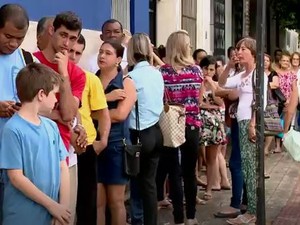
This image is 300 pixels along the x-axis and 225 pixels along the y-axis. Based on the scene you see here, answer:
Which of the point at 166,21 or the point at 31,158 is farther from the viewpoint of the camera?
the point at 166,21

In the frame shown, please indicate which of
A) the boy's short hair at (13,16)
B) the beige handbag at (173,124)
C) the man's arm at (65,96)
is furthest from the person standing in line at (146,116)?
the boy's short hair at (13,16)

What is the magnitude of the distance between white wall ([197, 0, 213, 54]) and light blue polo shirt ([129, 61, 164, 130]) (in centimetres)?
855

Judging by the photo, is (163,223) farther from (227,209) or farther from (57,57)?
(57,57)

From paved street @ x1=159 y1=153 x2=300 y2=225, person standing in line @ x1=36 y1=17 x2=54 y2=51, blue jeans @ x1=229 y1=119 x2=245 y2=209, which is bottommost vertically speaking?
paved street @ x1=159 y1=153 x2=300 y2=225

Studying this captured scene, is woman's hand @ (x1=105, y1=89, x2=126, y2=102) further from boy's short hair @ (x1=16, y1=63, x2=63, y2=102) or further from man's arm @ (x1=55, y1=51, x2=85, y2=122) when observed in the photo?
boy's short hair @ (x1=16, y1=63, x2=63, y2=102)

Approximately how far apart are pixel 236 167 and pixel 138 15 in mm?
3175

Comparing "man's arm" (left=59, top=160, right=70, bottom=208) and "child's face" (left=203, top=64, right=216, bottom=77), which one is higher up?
"child's face" (left=203, top=64, right=216, bottom=77)

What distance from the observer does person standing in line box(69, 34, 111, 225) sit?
483cm

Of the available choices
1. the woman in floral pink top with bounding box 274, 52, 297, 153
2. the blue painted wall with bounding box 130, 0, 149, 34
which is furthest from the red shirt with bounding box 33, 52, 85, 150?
the woman in floral pink top with bounding box 274, 52, 297, 153

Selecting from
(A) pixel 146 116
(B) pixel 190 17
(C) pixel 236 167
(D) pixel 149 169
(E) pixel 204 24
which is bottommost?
(C) pixel 236 167

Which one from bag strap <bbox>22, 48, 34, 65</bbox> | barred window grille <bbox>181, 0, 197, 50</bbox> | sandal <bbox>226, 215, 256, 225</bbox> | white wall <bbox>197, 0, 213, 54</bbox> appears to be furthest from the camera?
white wall <bbox>197, 0, 213, 54</bbox>

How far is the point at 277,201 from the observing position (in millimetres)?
8125

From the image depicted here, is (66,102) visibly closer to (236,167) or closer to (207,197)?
(236,167)

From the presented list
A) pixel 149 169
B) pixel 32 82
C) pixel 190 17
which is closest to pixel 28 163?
pixel 32 82
